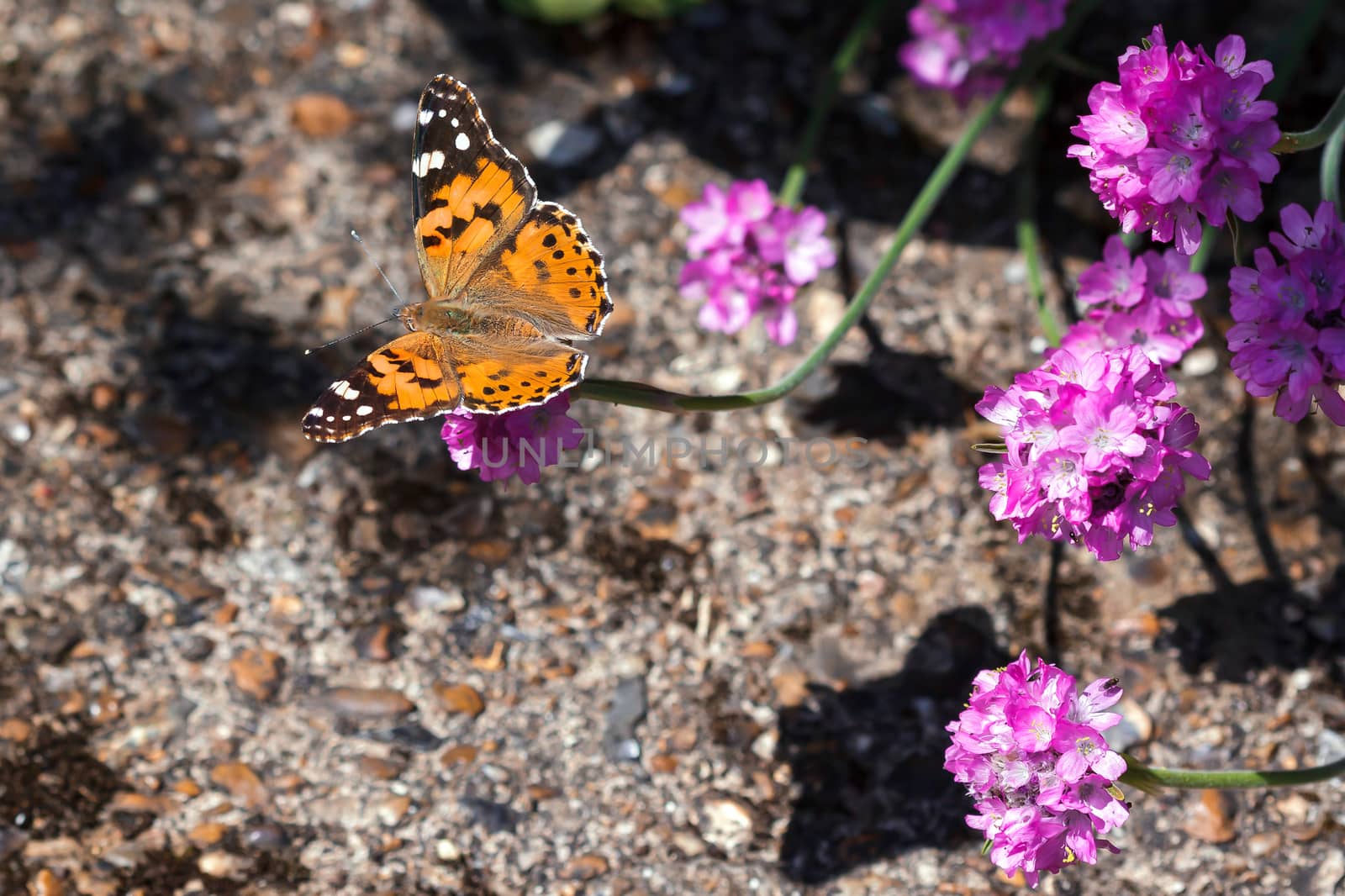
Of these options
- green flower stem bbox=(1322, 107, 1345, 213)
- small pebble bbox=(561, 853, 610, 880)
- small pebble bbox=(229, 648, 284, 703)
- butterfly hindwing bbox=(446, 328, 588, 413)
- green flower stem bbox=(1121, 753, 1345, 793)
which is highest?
green flower stem bbox=(1322, 107, 1345, 213)

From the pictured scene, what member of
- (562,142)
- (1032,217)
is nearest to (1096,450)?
(1032,217)

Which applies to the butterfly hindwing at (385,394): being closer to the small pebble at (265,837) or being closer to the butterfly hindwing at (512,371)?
the butterfly hindwing at (512,371)

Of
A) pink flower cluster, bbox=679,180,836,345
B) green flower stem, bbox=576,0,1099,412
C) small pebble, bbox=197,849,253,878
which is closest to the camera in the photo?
green flower stem, bbox=576,0,1099,412

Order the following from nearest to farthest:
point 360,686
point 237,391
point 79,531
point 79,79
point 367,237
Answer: point 360,686 < point 79,531 < point 237,391 < point 367,237 < point 79,79

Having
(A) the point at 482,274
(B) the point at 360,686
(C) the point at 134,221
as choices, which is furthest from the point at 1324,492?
(C) the point at 134,221

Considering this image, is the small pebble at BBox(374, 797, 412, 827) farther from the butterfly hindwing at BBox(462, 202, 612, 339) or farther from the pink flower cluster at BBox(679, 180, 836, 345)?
the pink flower cluster at BBox(679, 180, 836, 345)

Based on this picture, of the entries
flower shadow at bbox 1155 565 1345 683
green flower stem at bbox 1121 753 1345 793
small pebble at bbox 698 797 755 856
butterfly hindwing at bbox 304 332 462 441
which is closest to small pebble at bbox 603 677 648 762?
small pebble at bbox 698 797 755 856

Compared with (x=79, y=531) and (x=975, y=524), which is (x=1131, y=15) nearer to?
(x=975, y=524)

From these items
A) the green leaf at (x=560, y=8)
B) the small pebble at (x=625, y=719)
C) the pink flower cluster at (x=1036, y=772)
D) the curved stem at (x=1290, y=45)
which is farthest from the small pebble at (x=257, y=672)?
the curved stem at (x=1290, y=45)
